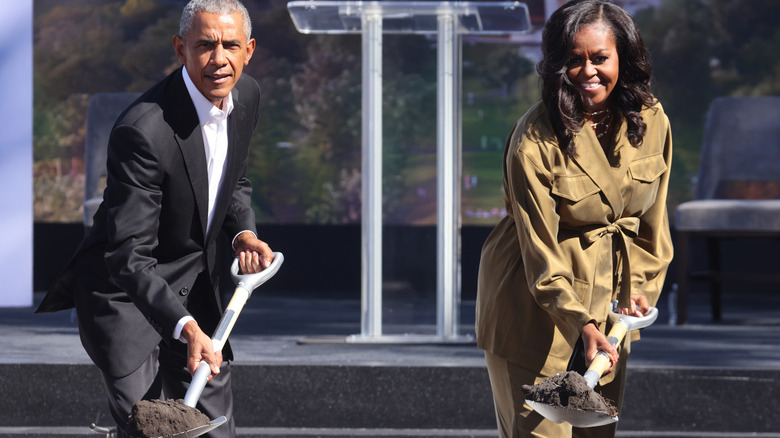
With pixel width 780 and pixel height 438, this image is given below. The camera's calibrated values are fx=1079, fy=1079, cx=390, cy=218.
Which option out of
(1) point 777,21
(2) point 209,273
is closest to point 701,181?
(1) point 777,21

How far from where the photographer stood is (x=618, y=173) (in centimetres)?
215

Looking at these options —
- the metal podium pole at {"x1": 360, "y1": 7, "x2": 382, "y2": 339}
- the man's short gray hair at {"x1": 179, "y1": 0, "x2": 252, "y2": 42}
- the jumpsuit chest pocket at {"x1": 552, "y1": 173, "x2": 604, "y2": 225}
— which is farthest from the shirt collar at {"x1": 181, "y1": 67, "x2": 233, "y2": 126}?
the metal podium pole at {"x1": 360, "y1": 7, "x2": 382, "y2": 339}

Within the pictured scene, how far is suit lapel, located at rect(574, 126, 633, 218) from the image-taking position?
211 centimetres

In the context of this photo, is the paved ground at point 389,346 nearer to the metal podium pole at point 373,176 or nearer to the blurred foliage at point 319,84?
the metal podium pole at point 373,176

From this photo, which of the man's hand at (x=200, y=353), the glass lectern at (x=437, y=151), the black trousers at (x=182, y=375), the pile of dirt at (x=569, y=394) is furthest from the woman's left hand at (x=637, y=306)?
the glass lectern at (x=437, y=151)

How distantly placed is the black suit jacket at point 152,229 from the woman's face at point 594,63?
0.77m

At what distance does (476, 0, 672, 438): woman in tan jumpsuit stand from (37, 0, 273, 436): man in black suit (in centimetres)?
56

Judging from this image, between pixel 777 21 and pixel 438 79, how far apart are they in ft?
11.5

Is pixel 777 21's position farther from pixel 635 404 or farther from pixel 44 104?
pixel 44 104

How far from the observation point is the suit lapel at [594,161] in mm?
2111

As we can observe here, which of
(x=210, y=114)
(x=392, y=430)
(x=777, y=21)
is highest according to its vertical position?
(x=777, y=21)

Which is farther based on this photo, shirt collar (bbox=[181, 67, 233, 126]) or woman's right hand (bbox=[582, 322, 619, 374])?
shirt collar (bbox=[181, 67, 233, 126])

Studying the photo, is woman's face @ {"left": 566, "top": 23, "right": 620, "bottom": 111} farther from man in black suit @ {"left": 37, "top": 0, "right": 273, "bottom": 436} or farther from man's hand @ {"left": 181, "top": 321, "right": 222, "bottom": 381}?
man's hand @ {"left": 181, "top": 321, "right": 222, "bottom": 381}

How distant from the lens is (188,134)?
228cm
